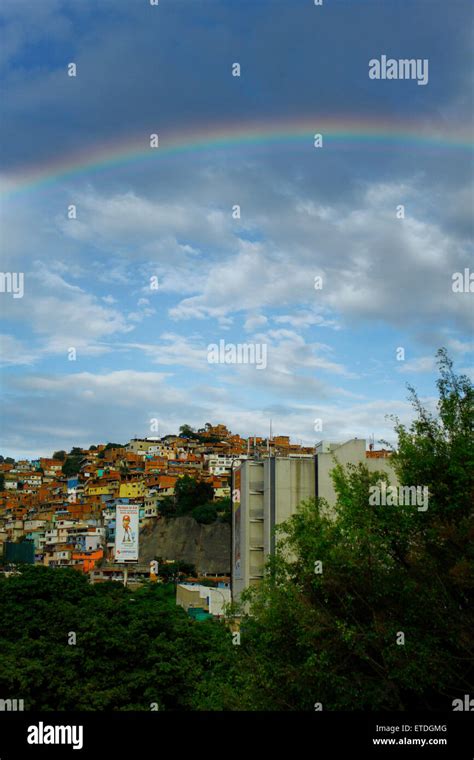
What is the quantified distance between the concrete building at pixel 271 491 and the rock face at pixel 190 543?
74.2 metres

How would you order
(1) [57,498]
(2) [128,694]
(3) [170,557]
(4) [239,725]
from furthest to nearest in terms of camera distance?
(1) [57,498], (3) [170,557], (2) [128,694], (4) [239,725]

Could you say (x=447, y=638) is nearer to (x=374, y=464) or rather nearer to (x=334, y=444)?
(x=374, y=464)

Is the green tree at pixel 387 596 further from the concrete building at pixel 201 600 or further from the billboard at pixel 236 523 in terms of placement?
the concrete building at pixel 201 600

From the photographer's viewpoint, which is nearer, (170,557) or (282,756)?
(282,756)

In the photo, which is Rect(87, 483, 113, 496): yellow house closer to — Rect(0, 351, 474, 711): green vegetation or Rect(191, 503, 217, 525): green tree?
Rect(191, 503, 217, 525): green tree

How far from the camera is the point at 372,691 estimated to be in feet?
52.9

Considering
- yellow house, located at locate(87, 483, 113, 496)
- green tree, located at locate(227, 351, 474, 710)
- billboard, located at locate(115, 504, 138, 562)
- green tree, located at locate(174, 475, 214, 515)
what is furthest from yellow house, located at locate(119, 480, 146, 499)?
green tree, located at locate(227, 351, 474, 710)

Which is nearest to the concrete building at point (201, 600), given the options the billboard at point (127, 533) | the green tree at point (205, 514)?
the billboard at point (127, 533)

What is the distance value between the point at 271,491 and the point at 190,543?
87105mm

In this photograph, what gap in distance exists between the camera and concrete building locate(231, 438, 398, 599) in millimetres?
46688

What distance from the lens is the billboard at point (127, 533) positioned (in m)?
86.7

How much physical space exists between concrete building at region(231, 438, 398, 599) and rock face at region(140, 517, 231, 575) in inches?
2922

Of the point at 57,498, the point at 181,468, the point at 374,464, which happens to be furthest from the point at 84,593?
the point at 57,498

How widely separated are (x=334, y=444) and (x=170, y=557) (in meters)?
87.1
